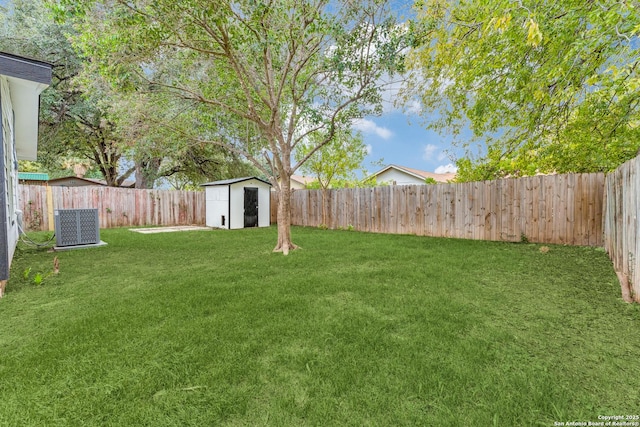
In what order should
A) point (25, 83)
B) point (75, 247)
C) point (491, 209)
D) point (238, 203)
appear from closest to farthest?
point (25, 83) < point (75, 247) < point (491, 209) < point (238, 203)

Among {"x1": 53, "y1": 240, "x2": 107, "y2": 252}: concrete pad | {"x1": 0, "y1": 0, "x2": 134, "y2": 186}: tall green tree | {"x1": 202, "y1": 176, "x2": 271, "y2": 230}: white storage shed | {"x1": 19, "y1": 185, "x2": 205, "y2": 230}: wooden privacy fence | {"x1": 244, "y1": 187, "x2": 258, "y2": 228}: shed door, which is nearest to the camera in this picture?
{"x1": 53, "y1": 240, "x2": 107, "y2": 252}: concrete pad

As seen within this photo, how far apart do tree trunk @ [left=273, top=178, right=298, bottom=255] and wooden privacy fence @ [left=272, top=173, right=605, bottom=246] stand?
13.9 ft

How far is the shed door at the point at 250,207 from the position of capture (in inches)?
464

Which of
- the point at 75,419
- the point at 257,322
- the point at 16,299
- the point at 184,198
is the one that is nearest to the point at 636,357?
the point at 257,322

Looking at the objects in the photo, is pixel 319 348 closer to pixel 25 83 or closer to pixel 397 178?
pixel 25 83

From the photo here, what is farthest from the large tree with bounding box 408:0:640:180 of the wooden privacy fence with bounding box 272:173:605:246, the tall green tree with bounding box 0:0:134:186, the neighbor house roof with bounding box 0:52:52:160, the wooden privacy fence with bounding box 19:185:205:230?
the wooden privacy fence with bounding box 19:185:205:230

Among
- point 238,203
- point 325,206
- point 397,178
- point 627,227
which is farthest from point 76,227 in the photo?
point 397,178

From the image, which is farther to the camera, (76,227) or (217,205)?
(217,205)

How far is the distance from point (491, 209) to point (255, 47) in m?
6.49

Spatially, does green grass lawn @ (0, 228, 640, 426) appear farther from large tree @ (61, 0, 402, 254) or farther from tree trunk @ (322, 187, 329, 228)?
tree trunk @ (322, 187, 329, 228)

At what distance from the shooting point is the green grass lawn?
1509 millimetres

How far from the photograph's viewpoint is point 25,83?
3926 millimetres

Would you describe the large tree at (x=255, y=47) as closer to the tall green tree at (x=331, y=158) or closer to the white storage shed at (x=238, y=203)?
the tall green tree at (x=331, y=158)

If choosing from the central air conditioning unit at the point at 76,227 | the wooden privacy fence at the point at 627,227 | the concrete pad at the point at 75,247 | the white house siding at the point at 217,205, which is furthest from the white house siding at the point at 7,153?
the wooden privacy fence at the point at 627,227
